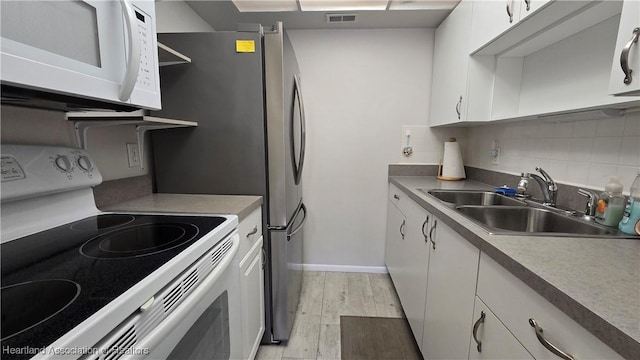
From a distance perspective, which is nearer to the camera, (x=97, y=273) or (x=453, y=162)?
(x=97, y=273)

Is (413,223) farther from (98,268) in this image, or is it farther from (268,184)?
(98,268)

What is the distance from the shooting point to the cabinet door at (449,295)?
0.99 metres

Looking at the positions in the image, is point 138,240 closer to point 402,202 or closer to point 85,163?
point 85,163

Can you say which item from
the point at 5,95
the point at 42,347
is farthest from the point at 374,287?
the point at 5,95

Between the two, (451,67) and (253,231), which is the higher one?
(451,67)

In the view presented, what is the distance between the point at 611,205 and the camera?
39.9 inches

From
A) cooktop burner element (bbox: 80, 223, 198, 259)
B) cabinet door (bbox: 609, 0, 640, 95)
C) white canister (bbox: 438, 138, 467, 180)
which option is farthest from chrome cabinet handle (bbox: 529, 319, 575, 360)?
white canister (bbox: 438, 138, 467, 180)

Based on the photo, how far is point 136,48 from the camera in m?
0.71

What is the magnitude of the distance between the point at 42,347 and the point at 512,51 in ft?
7.48

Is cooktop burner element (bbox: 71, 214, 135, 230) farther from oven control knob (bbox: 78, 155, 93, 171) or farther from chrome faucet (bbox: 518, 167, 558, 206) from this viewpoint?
chrome faucet (bbox: 518, 167, 558, 206)

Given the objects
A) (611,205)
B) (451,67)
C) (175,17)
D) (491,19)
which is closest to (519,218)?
(611,205)

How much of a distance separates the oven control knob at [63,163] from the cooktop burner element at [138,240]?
0.31 m

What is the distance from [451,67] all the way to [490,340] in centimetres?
184

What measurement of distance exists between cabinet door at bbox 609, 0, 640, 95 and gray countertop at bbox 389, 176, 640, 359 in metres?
0.48
